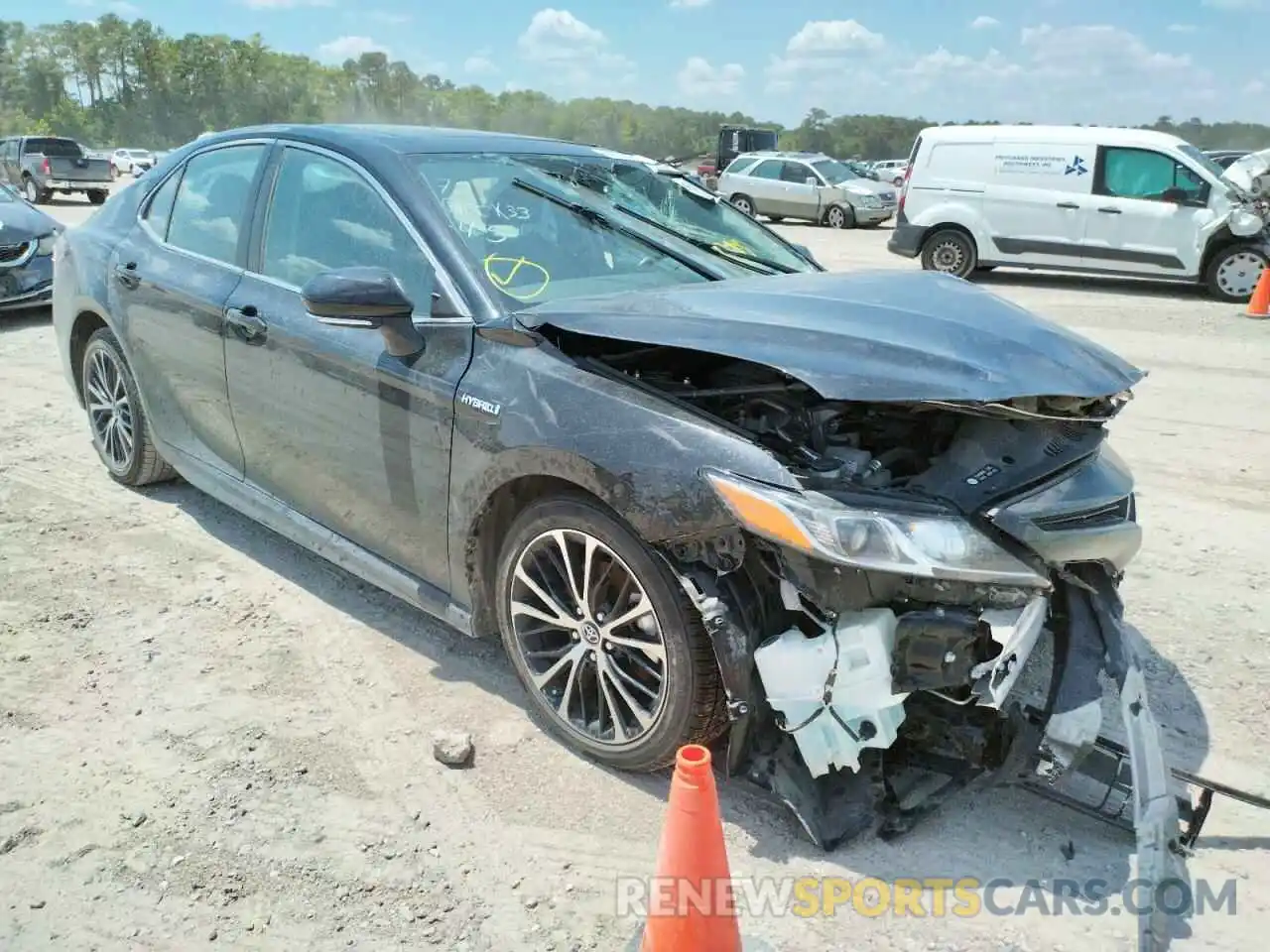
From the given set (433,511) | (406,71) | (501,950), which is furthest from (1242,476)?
(406,71)

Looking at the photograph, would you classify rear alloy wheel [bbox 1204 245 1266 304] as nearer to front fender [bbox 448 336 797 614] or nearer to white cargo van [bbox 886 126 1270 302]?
white cargo van [bbox 886 126 1270 302]

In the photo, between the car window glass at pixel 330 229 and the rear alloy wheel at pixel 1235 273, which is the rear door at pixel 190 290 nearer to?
the car window glass at pixel 330 229

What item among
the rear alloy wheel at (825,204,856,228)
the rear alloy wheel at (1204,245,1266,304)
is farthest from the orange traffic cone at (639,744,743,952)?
the rear alloy wheel at (825,204,856,228)

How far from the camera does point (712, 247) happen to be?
3797 mm

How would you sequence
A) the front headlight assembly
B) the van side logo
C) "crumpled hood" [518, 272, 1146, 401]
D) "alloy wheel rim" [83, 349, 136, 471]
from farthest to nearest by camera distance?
"alloy wheel rim" [83, 349, 136, 471] < the van side logo < "crumpled hood" [518, 272, 1146, 401] < the front headlight assembly

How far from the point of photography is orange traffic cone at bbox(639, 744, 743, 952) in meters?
2.08

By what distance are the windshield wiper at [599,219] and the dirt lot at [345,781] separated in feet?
5.10

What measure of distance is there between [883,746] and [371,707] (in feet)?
5.55

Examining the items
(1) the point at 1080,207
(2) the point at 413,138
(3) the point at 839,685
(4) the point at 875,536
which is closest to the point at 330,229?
(2) the point at 413,138

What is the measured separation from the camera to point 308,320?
353 centimetres

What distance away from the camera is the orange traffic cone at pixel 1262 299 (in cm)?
1105

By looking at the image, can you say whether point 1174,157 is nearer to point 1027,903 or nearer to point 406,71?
point 1027,903

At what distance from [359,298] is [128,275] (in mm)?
2165

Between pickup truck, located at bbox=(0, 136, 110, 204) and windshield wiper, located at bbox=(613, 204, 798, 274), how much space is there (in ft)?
94.7
